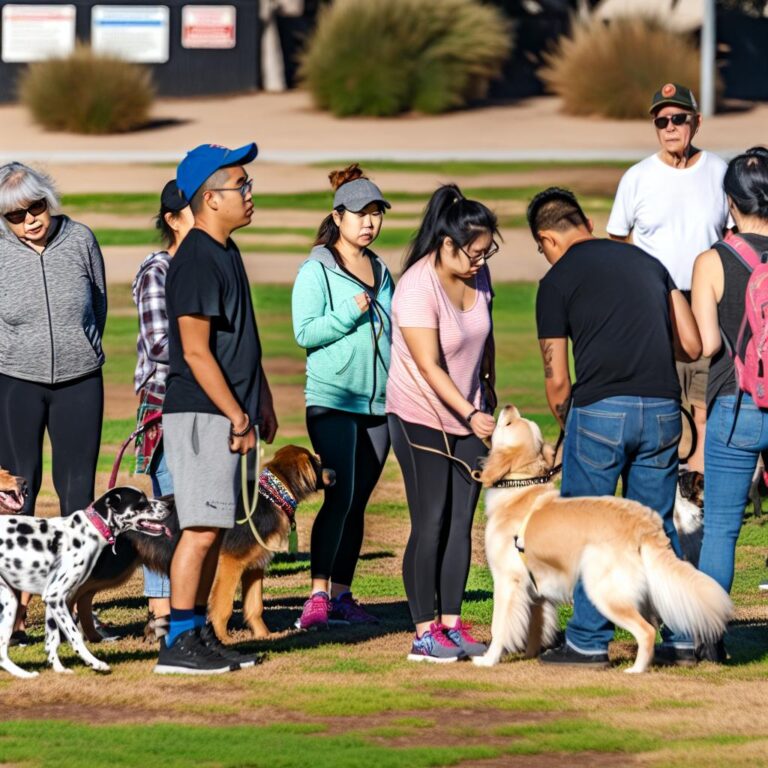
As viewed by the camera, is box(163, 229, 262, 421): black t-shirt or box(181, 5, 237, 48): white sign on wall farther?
box(181, 5, 237, 48): white sign on wall

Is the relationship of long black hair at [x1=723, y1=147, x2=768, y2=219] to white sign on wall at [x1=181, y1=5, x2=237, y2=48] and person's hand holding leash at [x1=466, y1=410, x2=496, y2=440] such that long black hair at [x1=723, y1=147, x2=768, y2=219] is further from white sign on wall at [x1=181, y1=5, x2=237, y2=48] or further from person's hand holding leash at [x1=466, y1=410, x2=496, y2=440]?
white sign on wall at [x1=181, y1=5, x2=237, y2=48]

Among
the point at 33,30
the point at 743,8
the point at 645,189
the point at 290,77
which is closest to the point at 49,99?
the point at 33,30

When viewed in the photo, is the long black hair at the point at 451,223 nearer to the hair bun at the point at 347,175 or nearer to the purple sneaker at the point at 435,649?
the hair bun at the point at 347,175

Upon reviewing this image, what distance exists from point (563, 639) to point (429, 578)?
754mm

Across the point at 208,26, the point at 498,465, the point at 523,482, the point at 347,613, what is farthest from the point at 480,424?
the point at 208,26

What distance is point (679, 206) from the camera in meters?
Result: 8.91

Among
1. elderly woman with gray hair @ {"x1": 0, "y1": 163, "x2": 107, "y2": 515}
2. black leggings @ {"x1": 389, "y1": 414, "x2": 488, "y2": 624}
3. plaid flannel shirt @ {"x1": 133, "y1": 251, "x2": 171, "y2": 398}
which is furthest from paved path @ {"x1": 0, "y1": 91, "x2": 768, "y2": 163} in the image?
black leggings @ {"x1": 389, "y1": 414, "x2": 488, "y2": 624}

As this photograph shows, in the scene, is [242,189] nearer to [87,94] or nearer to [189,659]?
[189,659]

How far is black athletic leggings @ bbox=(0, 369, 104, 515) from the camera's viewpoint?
739 cm

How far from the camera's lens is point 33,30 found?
42062mm

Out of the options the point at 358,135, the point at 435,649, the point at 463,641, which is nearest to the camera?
the point at 435,649

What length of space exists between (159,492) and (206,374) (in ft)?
5.59

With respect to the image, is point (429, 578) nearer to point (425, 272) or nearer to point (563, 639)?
point (563, 639)

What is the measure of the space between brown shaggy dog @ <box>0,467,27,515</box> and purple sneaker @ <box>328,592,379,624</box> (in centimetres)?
166
